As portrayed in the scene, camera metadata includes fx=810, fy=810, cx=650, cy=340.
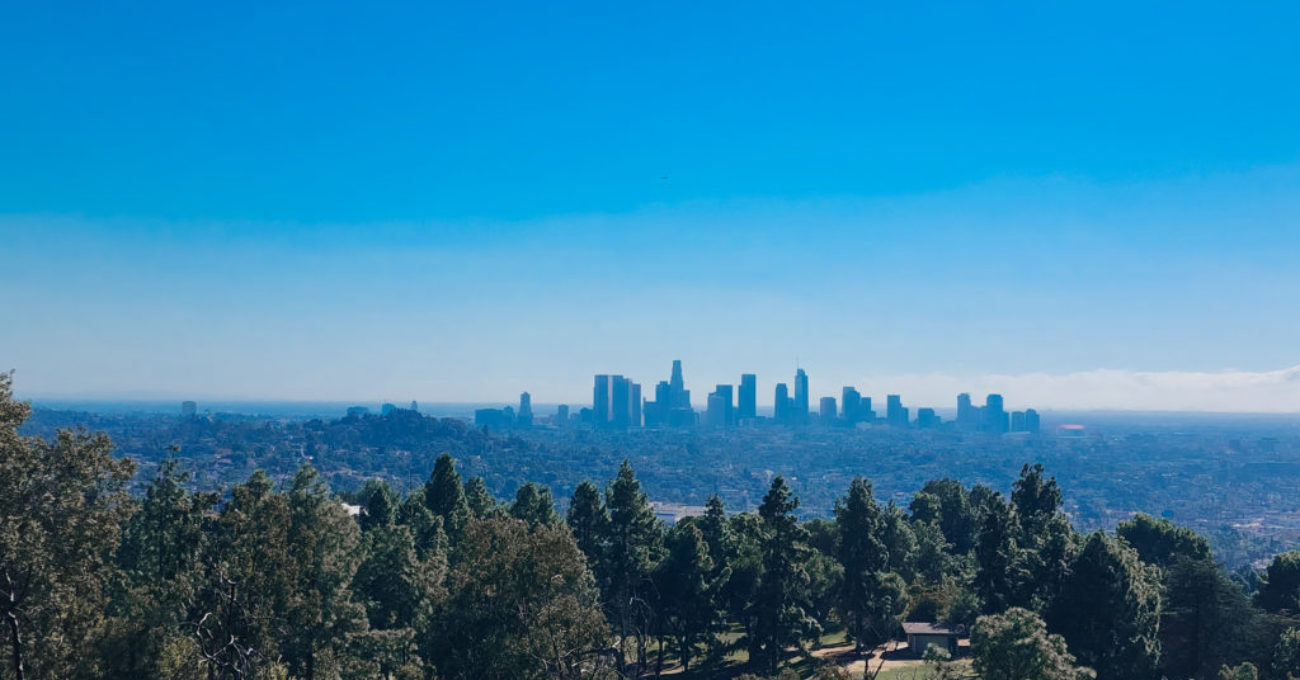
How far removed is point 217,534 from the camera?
29.2 metres

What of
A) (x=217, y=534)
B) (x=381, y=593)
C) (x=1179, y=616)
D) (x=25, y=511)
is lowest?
(x=1179, y=616)

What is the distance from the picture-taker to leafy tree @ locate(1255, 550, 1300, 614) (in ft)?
178

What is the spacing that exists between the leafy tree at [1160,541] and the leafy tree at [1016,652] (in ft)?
155

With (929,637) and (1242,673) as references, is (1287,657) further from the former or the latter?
(929,637)

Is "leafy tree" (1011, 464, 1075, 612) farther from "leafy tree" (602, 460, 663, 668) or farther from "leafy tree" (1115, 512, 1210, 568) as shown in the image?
"leafy tree" (602, 460, 663, 668)

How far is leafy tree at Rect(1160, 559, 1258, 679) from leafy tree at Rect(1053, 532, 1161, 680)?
14.7 ft

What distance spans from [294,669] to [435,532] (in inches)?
703

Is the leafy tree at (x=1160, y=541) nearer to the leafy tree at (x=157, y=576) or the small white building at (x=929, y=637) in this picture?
the small white building at (x=929, y=637)

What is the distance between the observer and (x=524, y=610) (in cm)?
2872

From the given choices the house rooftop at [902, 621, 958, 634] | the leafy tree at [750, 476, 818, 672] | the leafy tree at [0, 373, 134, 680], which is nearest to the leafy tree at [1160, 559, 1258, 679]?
the house rooftop at [902, 621, 958, 634]

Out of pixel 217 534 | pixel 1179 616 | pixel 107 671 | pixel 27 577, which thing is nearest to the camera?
pixel 27 577

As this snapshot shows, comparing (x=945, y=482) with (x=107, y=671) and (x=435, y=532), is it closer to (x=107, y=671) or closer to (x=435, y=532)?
(x=435, y=532)

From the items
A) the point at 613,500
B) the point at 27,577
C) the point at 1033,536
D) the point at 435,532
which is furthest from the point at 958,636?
the point at 27,577

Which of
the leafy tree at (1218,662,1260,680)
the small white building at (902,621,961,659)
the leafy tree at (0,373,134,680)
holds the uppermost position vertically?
the leafy tree at (0,373,134,680)
